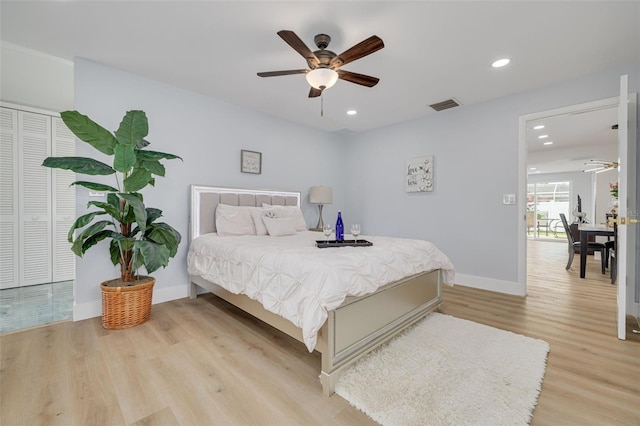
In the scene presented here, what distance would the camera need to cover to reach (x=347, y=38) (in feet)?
7.69

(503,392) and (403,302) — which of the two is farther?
(403,302)

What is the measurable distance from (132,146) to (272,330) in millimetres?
2125

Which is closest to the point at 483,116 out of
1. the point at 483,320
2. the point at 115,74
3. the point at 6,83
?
the point at 483,320

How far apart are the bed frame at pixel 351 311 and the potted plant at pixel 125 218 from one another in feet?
2.29

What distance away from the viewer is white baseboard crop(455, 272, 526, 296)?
3.47m

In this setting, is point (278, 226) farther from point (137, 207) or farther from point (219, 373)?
point (219, 373)

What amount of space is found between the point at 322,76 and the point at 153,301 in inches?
122

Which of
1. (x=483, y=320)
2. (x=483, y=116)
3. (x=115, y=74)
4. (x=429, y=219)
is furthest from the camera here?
(x=429, y=219)

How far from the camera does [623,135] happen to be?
7.36ft

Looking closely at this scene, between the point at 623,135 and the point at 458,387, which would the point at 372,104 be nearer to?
the point at 623,135

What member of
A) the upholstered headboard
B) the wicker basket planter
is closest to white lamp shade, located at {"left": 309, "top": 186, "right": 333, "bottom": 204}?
the upholstered headboard

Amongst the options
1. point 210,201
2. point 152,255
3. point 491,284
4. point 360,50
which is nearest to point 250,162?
point 210,201

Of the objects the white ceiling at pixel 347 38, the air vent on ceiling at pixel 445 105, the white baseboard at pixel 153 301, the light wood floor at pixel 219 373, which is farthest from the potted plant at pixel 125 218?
the air vent on ceiling at pixel 445 105

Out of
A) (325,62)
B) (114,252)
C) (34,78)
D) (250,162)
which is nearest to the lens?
(325,62)
